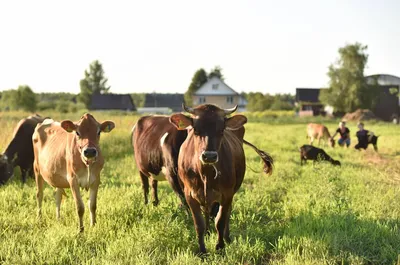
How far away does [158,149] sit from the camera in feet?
22.7

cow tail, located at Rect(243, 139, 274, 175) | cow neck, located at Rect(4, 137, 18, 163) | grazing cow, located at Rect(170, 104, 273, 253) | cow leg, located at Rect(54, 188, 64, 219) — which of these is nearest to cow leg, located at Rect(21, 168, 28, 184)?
cow neck, located at Rect(4, 137, 18, 163)

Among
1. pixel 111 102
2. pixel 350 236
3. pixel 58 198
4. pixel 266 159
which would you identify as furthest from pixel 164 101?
pixel 350 236

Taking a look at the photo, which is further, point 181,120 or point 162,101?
point 162,101

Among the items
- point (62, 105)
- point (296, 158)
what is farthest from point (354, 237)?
point (62, 105)

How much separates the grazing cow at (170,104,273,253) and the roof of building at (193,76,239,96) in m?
67.8

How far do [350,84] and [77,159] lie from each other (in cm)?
5826

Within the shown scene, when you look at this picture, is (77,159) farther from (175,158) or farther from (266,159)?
(266,159)

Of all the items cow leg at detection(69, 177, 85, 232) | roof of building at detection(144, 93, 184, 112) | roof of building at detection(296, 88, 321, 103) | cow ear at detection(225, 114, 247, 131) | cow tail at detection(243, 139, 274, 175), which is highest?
roof of building at detection(296, 88, 321, 103)

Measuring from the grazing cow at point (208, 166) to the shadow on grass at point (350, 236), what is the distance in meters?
0.96

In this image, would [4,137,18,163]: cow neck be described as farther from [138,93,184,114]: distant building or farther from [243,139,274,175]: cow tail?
[138,93,184,114]: distant building

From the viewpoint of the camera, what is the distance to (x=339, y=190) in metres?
8.41

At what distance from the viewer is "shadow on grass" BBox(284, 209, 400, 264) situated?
4.62 metres

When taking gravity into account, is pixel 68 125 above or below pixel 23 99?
below

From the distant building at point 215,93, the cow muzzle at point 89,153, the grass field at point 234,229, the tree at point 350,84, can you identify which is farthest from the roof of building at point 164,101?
the cow muzzle at point 89,153
